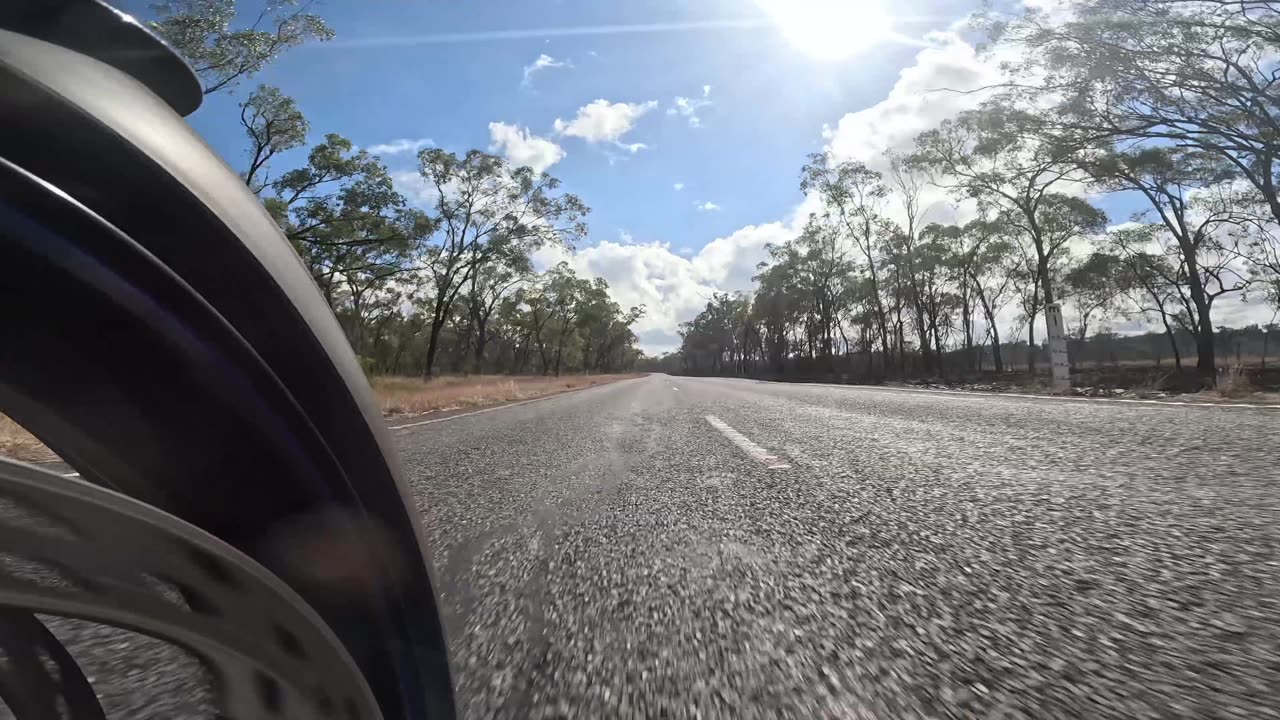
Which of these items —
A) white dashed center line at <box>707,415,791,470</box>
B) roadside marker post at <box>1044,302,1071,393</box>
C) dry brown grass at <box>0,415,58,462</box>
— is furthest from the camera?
roadside marker post at <box>1044,302,1071,393</box>

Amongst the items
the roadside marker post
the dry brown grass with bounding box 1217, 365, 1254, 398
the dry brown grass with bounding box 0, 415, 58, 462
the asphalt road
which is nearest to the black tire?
the asphalt road

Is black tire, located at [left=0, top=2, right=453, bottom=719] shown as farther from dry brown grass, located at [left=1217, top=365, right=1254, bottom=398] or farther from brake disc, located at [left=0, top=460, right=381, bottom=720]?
dry brown grass, located at [left=1217, top=365, right=1254, bottom=398]

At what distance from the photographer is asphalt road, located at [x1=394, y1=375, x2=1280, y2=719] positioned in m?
0.98

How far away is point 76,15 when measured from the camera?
2.10 ft

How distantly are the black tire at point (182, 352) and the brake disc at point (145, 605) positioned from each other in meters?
0.15

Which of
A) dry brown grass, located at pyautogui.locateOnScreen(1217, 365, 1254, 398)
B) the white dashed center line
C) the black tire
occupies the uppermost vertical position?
the black tire

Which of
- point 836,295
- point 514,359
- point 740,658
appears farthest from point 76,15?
point 514,359

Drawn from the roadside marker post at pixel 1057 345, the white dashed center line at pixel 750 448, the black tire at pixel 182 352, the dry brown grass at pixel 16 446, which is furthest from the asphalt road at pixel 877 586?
the roadside marker post at pixel 1057 345

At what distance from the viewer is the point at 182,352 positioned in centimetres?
57

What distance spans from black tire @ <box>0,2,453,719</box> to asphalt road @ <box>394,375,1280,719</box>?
1.40 ft

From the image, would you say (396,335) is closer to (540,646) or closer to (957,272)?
(957,272)

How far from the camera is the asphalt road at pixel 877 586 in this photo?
978mm

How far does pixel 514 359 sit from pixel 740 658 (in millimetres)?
70218

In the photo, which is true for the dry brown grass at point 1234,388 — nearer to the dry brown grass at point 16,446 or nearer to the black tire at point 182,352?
the black tire at point 182,352
